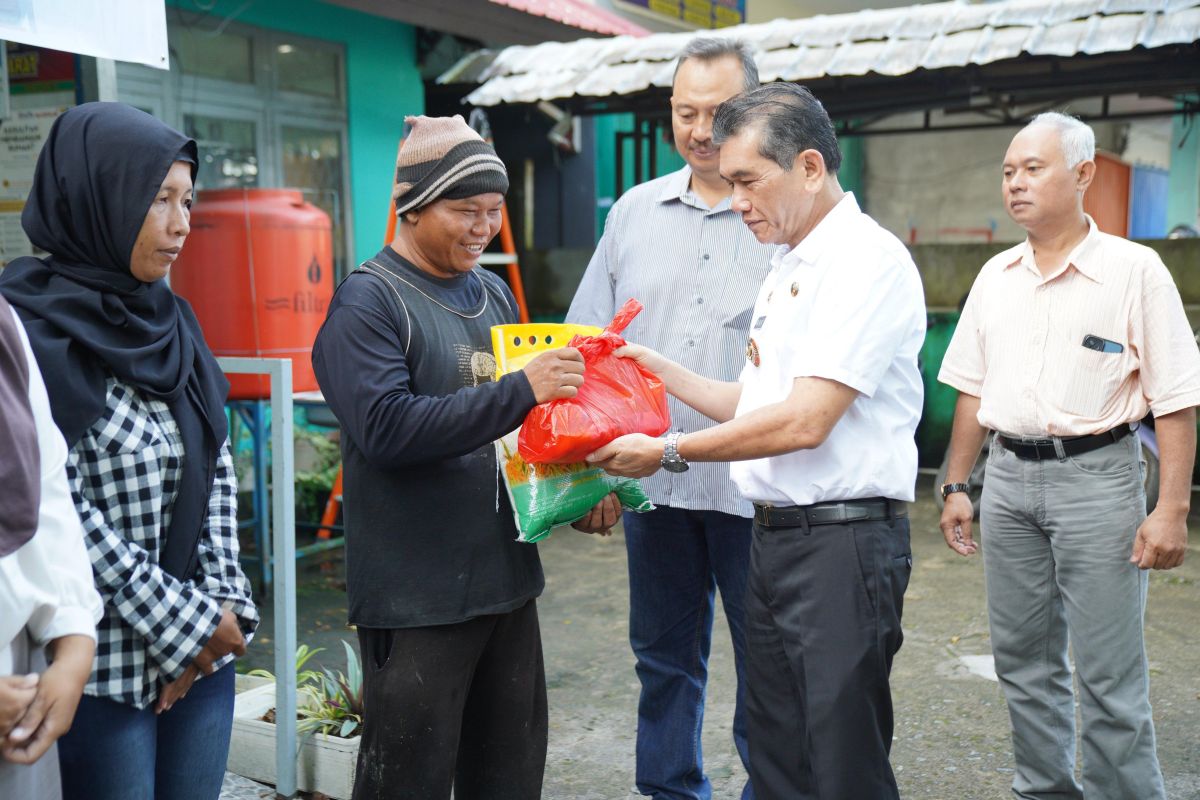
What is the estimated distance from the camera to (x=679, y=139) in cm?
306

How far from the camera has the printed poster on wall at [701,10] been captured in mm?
11305

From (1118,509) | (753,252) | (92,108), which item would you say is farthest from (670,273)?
(92,108)

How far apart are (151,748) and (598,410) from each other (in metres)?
1.06

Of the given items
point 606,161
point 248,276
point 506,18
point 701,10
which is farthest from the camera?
point 701,10

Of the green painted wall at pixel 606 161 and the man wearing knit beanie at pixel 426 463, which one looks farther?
the green painted wall at pixel 606 161

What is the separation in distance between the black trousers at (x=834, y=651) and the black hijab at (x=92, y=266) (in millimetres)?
1274

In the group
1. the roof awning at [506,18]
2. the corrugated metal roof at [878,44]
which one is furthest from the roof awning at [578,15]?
the corrugated metal roof at [878,44]

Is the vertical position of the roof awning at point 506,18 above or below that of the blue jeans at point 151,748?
above

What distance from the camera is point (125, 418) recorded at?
1.90 m

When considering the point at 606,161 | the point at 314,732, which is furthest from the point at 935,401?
the point at 314,732

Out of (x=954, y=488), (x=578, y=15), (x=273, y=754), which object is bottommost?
(x=273, y=754)

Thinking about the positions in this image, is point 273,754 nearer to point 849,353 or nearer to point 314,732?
point 314,732

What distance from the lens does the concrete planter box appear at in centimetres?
329

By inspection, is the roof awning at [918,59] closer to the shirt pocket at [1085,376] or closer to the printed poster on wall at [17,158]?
the printed poster on wall at [17,158]
